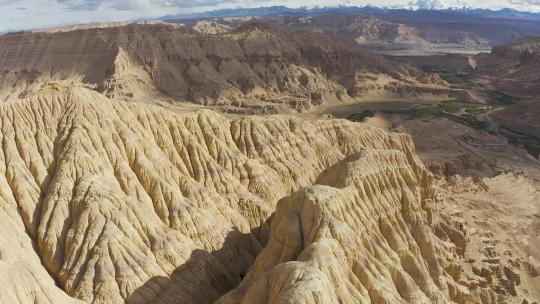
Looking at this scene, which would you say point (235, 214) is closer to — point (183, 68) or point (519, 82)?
point (183, 68)

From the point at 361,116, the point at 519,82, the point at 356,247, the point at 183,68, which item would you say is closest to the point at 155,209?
the point at 356,247

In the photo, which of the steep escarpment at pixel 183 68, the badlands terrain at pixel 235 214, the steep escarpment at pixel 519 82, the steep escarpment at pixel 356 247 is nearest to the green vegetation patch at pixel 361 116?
the steep escarpment at pixel 183 68

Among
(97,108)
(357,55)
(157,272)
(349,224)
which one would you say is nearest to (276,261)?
(349,224)

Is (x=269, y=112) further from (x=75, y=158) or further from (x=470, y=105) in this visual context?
(x=75, y=158)

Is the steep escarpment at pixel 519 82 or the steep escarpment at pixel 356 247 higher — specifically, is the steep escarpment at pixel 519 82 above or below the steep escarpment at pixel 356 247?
below

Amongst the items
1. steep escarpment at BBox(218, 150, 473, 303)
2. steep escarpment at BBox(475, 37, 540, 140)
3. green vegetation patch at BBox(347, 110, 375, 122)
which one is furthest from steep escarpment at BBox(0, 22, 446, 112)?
steep escarpment at BBox(218, 150, 473, 303)

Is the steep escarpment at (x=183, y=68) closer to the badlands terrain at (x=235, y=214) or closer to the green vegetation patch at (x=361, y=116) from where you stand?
the green vegetation patch at (x=361, y=116)
